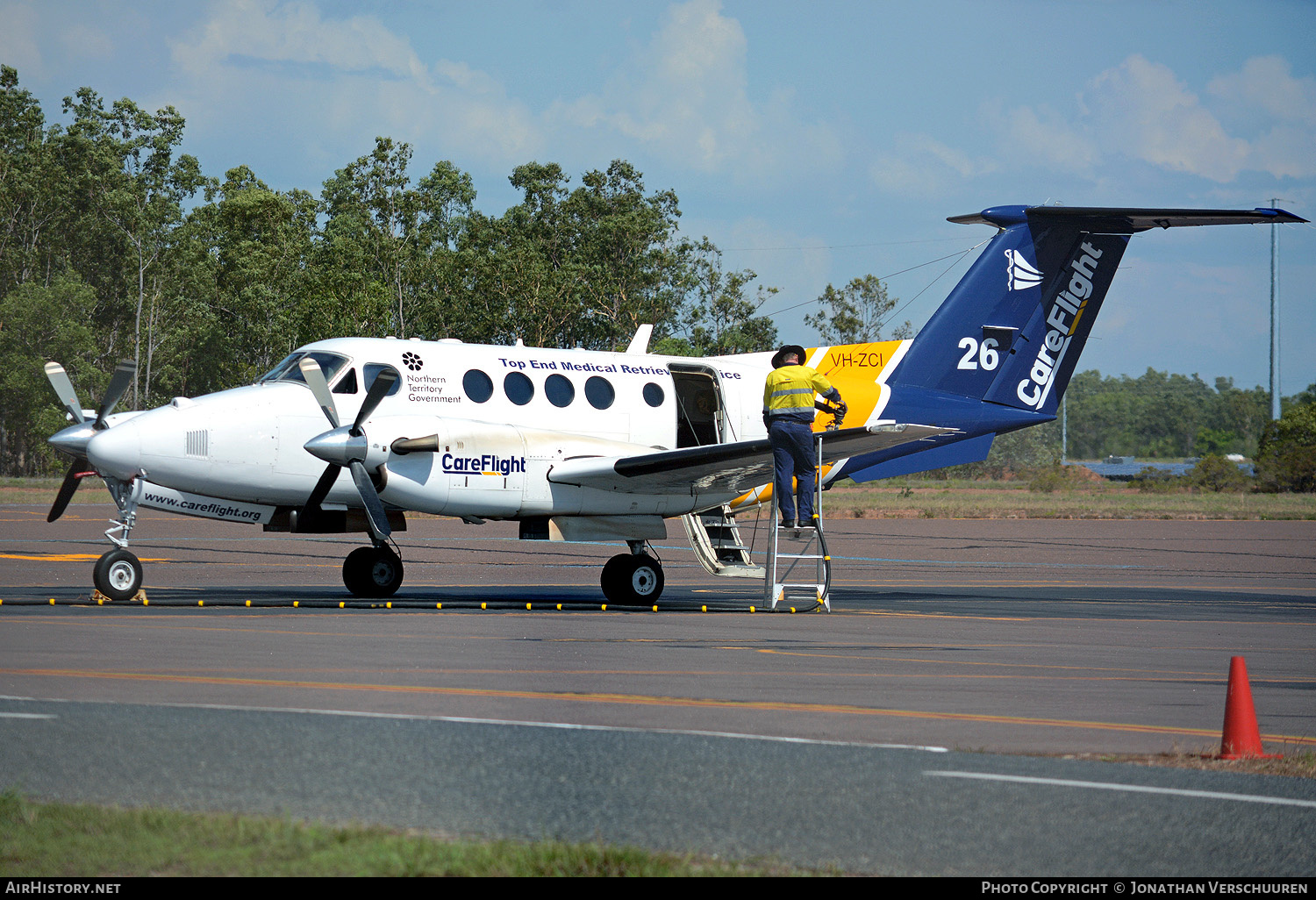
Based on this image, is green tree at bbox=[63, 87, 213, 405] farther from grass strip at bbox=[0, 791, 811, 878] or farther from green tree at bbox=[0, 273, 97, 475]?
grass strip at bbox=[0, 791, 811, 878]

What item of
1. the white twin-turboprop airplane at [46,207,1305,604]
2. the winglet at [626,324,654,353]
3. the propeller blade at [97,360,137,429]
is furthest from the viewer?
the winglet at [626,324,654,353]

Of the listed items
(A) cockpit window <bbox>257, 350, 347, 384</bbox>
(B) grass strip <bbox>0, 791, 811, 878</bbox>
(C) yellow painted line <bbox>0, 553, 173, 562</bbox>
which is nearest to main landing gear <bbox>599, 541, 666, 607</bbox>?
(A) cockpit window <bbox>257, 350, 347, 384</bbox>

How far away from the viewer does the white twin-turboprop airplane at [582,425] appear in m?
16.5

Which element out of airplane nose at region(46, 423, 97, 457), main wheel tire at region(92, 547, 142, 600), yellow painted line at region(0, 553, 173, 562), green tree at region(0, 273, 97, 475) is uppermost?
green tree at region(0, 273, 97, 475)

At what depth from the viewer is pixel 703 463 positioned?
1697 centimetres

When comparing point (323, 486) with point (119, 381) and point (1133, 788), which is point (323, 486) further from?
point (1133, 788)

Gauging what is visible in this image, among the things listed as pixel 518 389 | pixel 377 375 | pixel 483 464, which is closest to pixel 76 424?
pixel 377 375

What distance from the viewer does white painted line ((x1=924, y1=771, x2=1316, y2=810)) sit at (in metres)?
6.32

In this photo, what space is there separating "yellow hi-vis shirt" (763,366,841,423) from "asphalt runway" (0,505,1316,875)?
99.8 inches

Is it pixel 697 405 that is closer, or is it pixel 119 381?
pixel 119 381

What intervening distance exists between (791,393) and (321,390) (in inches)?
235

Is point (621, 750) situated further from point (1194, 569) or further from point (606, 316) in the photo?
point (606, 316)

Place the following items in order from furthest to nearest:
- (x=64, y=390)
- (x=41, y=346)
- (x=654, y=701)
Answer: (x=41, y=346)
(x=64, y=390)
(x=654, y=701)

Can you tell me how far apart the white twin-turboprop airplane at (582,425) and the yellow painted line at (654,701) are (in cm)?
676
